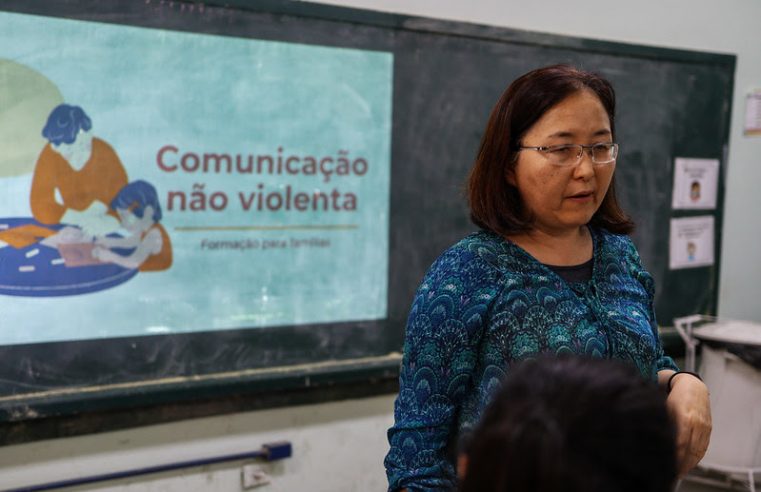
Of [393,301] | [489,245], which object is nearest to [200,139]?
[393,301]

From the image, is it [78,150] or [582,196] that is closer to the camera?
[582,196]

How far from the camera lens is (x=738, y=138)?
3227 mm

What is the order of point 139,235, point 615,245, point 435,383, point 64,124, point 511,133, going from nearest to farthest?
point 435,383 → point 511,133 → point 615,245 → point 64,124 → point 139,235

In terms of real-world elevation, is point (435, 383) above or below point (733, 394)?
above

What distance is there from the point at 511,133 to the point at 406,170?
1.26 m

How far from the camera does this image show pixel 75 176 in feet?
6.40

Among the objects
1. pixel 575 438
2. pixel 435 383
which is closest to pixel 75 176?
pixel 435 383

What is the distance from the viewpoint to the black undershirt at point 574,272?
121cm

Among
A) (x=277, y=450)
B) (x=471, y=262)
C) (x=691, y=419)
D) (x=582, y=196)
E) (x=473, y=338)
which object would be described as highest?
(x=582, y=196)

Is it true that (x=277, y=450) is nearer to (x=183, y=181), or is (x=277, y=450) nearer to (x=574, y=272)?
(x=183, y=181)

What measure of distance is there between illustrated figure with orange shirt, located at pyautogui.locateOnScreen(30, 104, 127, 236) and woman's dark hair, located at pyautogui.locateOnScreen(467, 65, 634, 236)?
1.12 metres

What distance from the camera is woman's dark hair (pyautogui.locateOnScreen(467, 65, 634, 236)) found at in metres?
1.17

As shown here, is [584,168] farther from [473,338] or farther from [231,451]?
[231,451]

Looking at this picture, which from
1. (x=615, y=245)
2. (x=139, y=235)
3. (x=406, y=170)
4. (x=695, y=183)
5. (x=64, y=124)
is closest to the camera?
(x=615, y=245)
